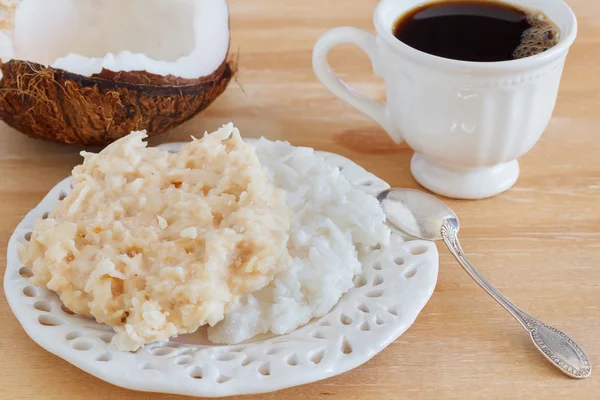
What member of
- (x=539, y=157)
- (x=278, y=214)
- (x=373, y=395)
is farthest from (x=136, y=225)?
(x=539, y=157)

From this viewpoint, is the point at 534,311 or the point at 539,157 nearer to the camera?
the point at 534,311

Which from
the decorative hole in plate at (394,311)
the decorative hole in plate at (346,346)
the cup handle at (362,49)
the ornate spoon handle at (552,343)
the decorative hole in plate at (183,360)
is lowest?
the ornate spoon handle at (552,343)

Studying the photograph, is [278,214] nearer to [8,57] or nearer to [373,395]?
[373,395]

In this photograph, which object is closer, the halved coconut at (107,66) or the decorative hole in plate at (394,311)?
the decorative hole in plate at (394,311)

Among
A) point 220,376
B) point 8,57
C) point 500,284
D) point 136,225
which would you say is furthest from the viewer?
point 8,57

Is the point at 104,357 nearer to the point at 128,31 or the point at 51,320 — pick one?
the point at 51,320

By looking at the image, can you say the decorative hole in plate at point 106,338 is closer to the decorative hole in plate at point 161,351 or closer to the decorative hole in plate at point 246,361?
the decorative hole in plate at point 161,351

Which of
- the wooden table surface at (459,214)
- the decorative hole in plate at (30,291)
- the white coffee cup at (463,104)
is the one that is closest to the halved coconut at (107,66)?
the wooden table surface at (459,214)
